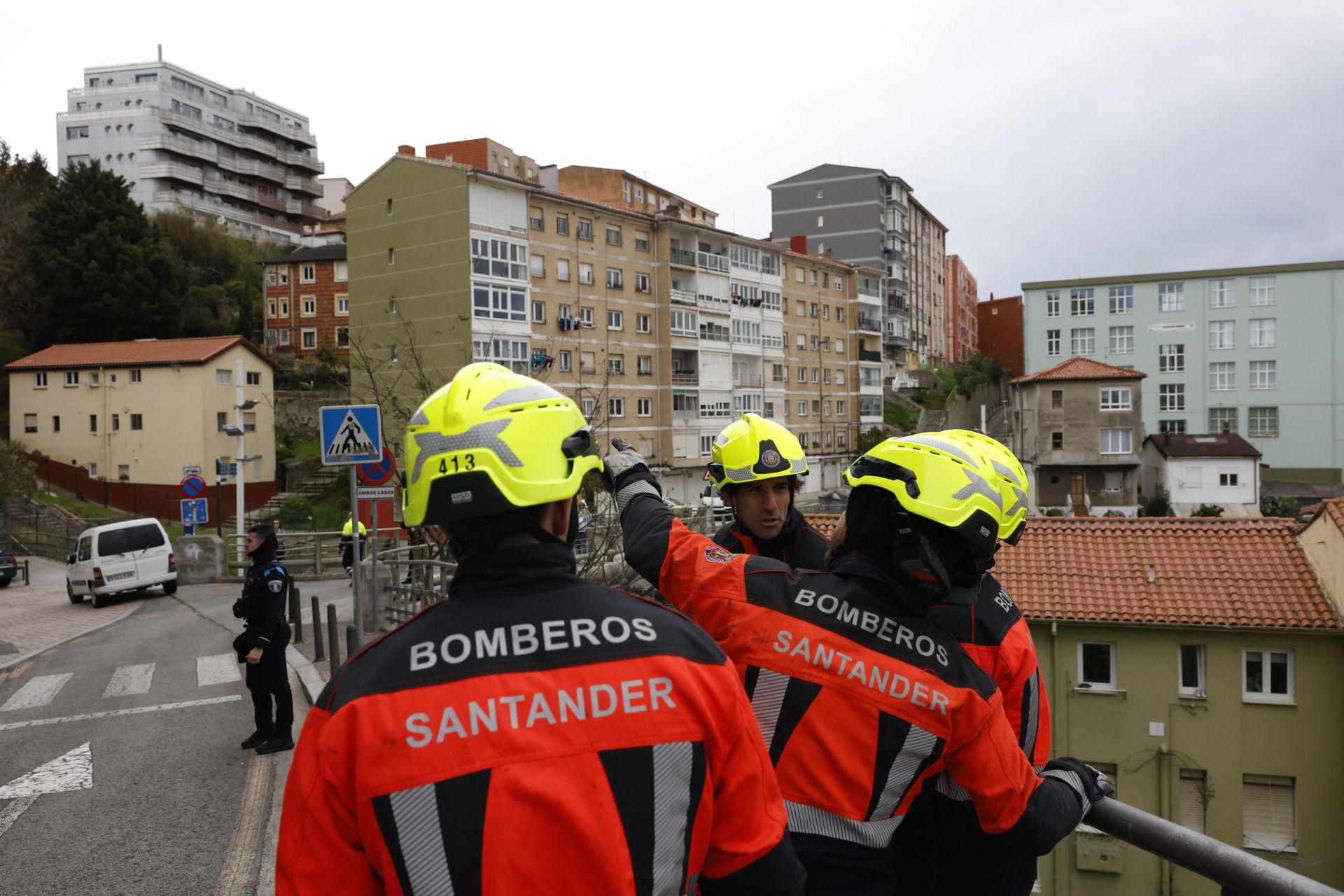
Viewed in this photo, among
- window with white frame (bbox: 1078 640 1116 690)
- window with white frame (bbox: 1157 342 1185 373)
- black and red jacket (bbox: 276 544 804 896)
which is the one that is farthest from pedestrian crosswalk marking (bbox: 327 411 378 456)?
window with white frame (bbox: 1157 342 1185 373)

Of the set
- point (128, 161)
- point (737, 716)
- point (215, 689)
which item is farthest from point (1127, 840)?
point (128, 161)

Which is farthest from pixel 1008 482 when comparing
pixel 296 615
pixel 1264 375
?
pixel 1264 375

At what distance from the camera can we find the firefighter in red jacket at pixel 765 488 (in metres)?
3.88

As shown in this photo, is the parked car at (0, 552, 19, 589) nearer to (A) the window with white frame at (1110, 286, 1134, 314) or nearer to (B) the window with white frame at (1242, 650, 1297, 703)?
(B) the window with white frame at (1242, 650, 1297, 703)

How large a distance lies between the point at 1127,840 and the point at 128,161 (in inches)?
3502

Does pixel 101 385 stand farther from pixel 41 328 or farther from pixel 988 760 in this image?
pixel 988 760

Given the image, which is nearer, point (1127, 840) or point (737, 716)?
point (737, 716)

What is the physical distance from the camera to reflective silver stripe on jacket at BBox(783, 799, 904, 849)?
90.5 inches

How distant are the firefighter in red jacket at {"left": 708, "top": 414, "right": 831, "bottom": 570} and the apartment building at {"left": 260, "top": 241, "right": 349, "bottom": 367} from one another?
55.6 m

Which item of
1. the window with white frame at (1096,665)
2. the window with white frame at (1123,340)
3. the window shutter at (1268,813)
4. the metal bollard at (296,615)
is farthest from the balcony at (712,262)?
the metal bollard at (296,615)

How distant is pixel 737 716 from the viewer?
5.78 feet

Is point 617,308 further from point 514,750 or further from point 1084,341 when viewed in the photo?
point 514,750

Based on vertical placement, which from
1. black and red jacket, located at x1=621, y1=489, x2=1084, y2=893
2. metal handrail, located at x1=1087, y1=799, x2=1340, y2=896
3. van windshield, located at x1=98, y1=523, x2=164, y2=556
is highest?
black and red jacket, located at x1=621, y1=489, x2=1084, y2=893

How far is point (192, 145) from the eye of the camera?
75.6 metres
